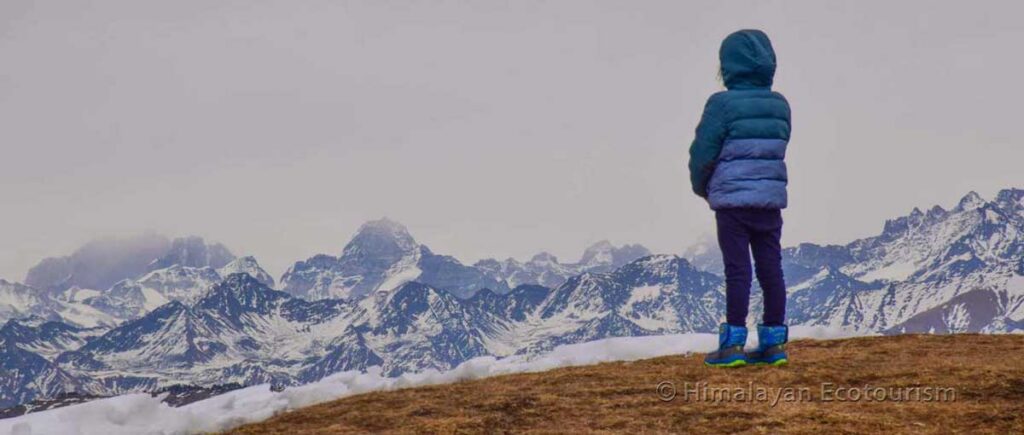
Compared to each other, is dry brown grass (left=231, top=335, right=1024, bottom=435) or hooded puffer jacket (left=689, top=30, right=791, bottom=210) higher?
hooded puffer jacket (left=689, top=30, right=791, bottom=210)

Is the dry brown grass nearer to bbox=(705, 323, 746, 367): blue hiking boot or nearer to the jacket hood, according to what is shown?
bbox=(705, 323, 746, 367): blue hiking boot

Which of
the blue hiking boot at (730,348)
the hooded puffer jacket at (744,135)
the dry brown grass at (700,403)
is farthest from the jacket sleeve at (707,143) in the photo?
the dry brown grass at (700,403)

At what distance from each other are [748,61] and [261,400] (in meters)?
8.23

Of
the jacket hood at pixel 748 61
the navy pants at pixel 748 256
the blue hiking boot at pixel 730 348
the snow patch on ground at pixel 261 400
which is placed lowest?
the snow patch on ground at pixel 261 400

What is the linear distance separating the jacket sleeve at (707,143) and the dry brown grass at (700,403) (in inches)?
111

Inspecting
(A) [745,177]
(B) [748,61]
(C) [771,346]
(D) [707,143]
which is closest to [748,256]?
(A) [745,177]

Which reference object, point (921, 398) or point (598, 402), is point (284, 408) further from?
point (921, 398)

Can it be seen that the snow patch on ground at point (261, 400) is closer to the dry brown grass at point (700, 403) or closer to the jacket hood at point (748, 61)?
the dry brown grass at point (700, 403)

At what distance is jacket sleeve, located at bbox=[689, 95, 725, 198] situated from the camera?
45.3 feet

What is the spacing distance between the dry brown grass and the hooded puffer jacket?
8.02 ft

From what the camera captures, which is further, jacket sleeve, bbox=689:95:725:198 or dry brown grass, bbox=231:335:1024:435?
jacket sleeve, bbox=689:95:725:198

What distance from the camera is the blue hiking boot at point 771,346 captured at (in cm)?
1371

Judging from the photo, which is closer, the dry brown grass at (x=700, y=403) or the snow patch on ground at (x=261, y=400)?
the dry brown grass at (x=700, y=403)

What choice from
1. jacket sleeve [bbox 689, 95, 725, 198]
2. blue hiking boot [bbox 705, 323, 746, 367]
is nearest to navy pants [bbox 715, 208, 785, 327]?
blue hiking boot [bbox 705, 323, 746, 367]
